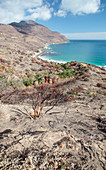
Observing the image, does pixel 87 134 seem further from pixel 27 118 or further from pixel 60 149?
pixel 27 118

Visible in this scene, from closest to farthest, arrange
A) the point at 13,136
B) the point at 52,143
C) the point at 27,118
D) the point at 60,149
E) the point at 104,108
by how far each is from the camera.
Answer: the point at 60,149 → the point at 52,143 → the point at 13,136 → the point at 27,118 → the point at 104,108

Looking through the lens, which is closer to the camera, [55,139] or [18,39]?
[55,139]

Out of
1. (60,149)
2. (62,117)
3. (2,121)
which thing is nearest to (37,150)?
(60,149)

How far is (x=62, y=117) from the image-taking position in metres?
3.79

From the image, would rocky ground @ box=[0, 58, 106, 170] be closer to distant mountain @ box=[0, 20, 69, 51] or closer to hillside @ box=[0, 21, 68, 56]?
hillside @ box=[0, 21, 68, 56]

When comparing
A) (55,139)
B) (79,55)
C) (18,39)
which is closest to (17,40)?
(18,39)

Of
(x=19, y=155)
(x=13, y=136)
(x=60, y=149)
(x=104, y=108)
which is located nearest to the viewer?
(x=19, y=155)

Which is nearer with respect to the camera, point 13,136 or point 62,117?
point 13,136

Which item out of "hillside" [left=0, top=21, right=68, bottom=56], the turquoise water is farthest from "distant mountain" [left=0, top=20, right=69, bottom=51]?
the turquoise water

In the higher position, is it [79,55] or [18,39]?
[18,39]

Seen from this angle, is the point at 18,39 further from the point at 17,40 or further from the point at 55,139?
the point at 55,139

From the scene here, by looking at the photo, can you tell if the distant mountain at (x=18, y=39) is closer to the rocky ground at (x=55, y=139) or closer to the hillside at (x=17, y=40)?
the hillside at (x=17, y=40)

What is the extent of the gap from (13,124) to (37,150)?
157 cm

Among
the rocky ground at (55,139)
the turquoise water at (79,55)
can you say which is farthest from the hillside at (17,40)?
the rocky ground at (55,139)
